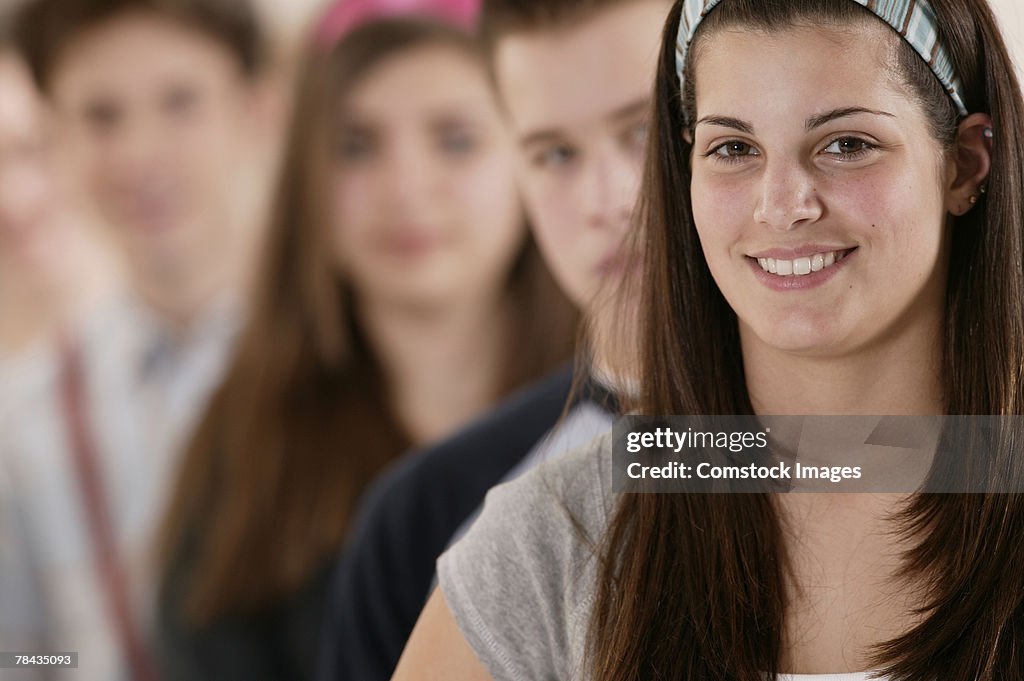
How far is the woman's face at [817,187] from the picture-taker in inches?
35.4

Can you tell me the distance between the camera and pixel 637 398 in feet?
3.51

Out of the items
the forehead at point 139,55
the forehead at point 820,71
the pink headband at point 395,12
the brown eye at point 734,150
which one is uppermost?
the forehead at point 139,55

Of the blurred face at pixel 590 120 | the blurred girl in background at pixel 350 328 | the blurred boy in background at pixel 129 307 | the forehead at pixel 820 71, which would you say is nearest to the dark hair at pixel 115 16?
the blurred boy in background at pixel 129 307

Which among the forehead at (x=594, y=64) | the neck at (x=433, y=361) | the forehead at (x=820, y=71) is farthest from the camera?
the neck at (x=433, y=361)

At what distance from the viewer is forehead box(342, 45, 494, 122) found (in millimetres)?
1983

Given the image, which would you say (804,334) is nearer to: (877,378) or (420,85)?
(877,378)

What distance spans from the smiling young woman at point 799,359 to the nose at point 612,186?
0.85 ft

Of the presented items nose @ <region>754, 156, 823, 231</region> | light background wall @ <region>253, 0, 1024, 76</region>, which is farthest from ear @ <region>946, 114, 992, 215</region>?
light background wall @ <region>253, 0, 1024, 76</region>

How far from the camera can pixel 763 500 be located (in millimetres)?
1003

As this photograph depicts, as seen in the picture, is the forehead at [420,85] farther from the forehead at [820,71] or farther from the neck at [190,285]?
the forehead at [820,71]

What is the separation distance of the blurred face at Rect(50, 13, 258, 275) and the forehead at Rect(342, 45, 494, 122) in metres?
0.49

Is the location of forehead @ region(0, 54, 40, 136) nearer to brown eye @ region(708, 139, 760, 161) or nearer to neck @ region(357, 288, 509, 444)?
neck @ region(357, 288, 509, 444)

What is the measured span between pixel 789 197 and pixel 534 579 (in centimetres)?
33

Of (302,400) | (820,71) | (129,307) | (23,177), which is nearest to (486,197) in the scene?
(302,400)
